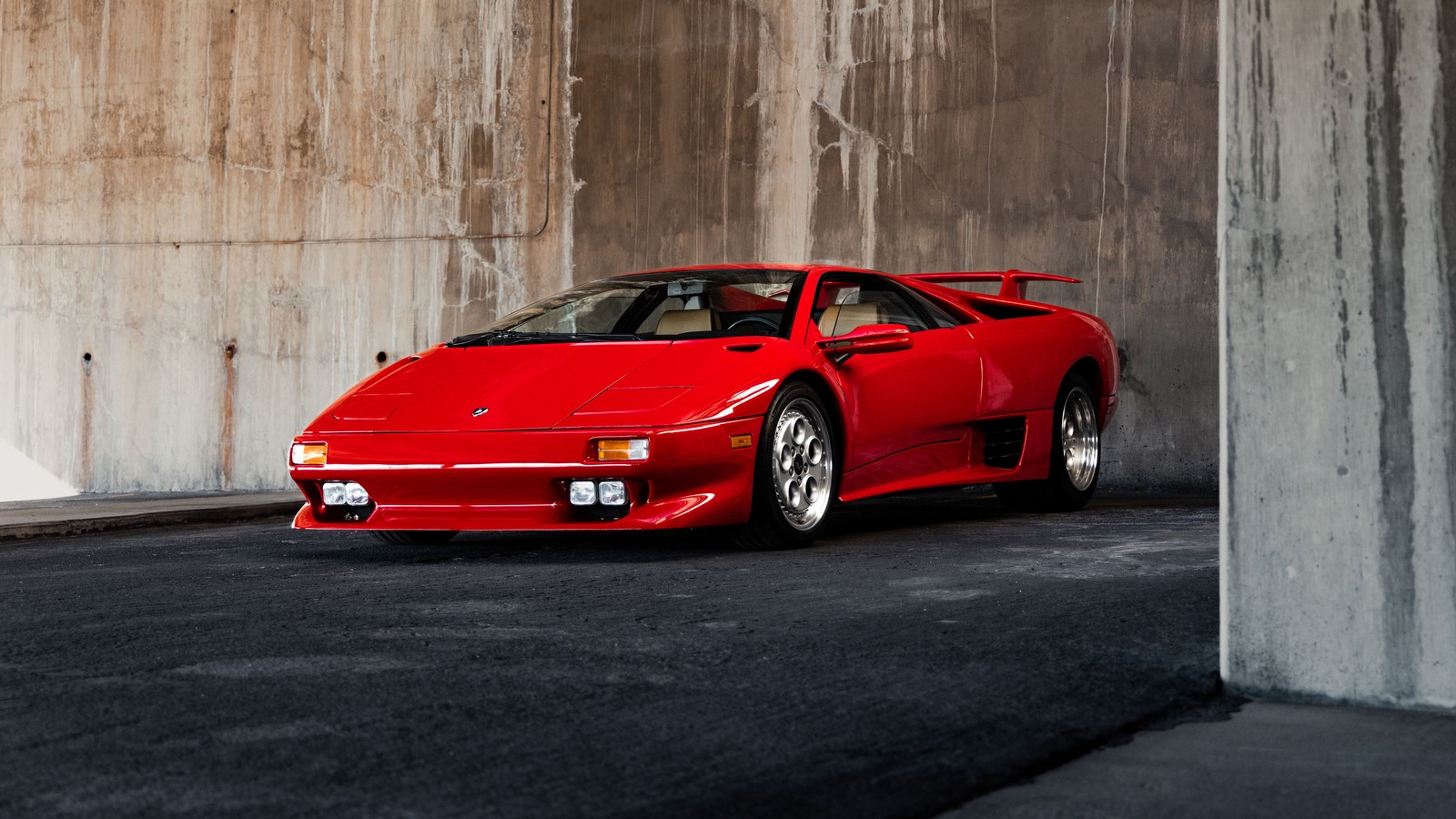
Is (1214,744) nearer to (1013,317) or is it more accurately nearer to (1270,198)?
(1270,198)

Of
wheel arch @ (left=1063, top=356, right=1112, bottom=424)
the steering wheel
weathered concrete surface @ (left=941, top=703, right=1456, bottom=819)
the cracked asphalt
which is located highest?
the steering wheel

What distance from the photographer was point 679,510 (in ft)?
17.4

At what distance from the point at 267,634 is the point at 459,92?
25.5 feet

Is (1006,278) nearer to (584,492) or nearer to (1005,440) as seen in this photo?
(1005,440)

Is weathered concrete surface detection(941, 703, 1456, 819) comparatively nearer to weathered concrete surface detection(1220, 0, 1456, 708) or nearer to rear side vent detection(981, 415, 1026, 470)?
weathered concrete surface detection(1220, 0, 1456, 708)

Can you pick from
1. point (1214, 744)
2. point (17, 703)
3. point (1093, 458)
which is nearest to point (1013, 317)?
point (1093, 458)

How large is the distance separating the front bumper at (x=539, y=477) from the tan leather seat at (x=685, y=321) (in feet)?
3.54

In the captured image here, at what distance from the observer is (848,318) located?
639cm

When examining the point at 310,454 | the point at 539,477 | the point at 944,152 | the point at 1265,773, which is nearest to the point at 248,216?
the point at 944,152

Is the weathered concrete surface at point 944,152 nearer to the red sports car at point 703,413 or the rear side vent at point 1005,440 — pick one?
the red sports car at point 703,413

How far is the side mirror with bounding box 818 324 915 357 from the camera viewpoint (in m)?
6.04

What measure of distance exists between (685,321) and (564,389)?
104 cm

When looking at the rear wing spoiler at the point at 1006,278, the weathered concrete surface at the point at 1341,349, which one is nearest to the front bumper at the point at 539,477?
the weathered concrete surface at the point at 1341,349

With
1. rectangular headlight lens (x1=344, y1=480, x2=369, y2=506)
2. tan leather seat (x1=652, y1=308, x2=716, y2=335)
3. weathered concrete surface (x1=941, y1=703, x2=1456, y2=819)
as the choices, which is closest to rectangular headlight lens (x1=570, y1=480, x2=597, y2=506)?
rectangular headlight lens (x1=344, y1=480, x2=369, y2=506)
